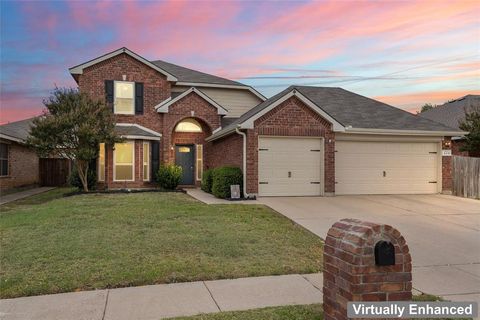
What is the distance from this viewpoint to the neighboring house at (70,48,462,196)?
15.0 meters

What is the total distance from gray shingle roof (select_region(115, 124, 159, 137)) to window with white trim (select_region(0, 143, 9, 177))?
20.2 ft

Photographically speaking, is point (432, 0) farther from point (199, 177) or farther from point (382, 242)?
point (199, 177)

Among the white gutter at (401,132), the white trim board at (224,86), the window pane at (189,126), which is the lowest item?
the white gutter at (401,132)

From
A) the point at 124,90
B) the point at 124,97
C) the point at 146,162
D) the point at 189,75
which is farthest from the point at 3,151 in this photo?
the point at 189,75

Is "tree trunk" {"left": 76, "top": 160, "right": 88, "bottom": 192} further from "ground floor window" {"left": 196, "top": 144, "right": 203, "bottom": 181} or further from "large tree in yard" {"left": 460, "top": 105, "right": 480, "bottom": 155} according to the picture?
"large tree in yard" {"left": 460, "top": 105, "right": 480, "bottom": 155}

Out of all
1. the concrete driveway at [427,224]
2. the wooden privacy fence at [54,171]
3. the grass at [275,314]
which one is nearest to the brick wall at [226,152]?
the concrete driveway at [427,224]

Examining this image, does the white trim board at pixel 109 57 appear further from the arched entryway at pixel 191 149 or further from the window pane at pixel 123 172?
the window pane at pixel 123 172

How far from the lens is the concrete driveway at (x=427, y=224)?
601 cm

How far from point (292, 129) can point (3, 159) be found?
15180 millimetres

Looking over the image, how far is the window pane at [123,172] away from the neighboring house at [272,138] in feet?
0.16

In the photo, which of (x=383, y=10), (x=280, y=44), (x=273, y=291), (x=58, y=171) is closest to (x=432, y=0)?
(x=383, y=10)

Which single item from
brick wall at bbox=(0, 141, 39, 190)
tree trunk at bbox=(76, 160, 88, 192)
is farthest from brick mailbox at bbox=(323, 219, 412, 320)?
brick wall at bbox=(0, 141, 39, 190)

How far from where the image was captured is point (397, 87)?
82.3ft

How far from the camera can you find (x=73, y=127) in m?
16.3
